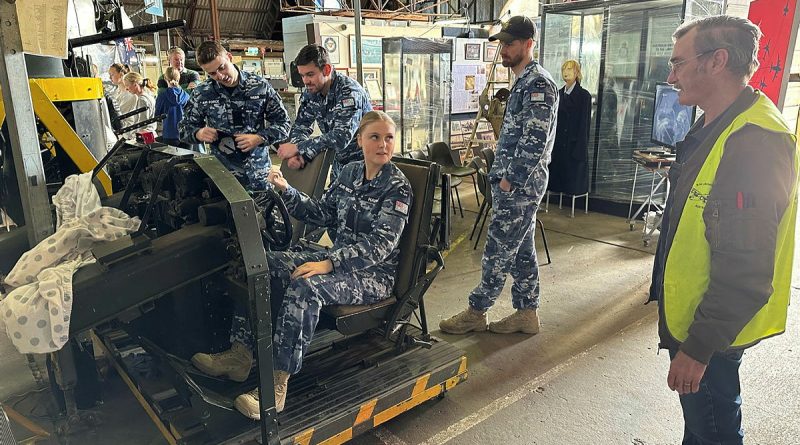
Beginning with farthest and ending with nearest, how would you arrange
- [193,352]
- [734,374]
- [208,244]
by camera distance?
1. [193,352]
2. [208,244]
3. [734,374]

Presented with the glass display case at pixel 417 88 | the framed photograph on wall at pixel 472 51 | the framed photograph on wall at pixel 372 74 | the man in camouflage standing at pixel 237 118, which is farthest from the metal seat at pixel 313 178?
the framed photograph on wall at pixel 472 51

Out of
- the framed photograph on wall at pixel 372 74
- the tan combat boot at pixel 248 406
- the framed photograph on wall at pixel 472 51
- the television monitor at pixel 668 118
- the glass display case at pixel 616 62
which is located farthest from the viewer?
the framed photograph on wall at pixel 472 51

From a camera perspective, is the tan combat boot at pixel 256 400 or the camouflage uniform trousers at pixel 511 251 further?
the camouflage uniform trousers at pixel 511 251

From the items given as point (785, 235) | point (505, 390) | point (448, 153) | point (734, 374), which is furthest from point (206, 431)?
point (448, 153)

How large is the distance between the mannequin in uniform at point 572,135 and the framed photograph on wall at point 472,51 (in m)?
3.83

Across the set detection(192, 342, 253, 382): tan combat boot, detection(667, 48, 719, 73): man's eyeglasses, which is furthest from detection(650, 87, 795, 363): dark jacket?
detection(192, 342, 253, 382): tan combat boot

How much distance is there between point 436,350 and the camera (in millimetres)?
2674

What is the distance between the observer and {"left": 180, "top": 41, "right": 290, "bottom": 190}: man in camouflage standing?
3328 mm

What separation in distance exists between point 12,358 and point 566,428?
9.87ft

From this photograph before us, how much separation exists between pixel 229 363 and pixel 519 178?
1703 mm

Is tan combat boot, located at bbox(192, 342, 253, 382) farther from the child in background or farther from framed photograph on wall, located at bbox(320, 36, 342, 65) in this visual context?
framed photograph on wall, located at bbox(320, 36, 342, 65)

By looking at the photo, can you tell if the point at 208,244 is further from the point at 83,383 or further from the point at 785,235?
the point at 785,235

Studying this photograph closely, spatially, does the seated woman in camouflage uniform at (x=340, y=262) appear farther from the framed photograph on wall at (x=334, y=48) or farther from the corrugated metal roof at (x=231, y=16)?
the corrugated metal roof at (x=231, y=16)

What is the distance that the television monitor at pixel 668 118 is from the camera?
198 inches
